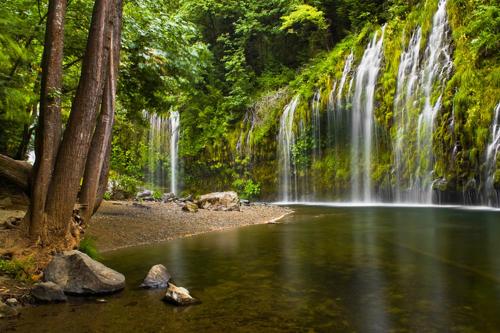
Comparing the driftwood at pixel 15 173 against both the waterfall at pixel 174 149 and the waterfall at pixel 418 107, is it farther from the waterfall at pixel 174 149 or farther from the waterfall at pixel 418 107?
the waterfall at pixel 174 149

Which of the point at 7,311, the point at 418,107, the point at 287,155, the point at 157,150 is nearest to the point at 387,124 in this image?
the point at 418,107

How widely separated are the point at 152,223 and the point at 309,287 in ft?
20.9

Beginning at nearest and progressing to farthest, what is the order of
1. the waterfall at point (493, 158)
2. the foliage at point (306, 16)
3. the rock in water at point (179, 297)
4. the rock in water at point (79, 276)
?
1. the rock in water at point (179, 297)
2. the rock in water at point (79, 276)
3. the waterfall at point (493, 158)
4. the foliage at point (306, 16)

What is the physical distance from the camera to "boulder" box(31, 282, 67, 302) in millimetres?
4535

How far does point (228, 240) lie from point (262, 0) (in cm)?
2334

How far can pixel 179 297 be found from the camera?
14.7 ft

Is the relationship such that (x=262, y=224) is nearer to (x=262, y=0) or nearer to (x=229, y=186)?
(x=229, y=186)

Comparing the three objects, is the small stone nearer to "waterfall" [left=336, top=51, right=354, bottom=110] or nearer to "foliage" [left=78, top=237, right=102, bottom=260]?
"foliage" [left=78, top=237, right=102, bottom=260]

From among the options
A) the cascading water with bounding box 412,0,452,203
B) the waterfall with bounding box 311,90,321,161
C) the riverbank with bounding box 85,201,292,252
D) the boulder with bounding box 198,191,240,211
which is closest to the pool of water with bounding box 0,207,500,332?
the riverbank with bounding box 85,201,292,252

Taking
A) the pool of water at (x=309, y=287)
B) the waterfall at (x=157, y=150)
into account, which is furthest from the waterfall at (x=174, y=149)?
the pool of water at (x=309, y=287)

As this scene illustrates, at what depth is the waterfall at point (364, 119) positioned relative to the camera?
65.1ft

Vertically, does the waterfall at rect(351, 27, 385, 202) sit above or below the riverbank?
above

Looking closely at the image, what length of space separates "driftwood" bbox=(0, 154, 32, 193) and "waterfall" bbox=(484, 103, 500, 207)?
1342 centimetres

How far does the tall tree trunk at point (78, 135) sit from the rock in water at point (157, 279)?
138cm
